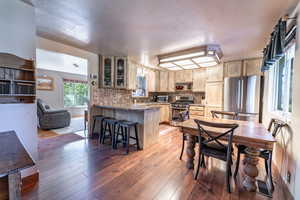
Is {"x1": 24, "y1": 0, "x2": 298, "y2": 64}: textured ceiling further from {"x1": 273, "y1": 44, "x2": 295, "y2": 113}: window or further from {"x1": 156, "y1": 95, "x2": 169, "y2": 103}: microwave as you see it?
{"x1": 156, "y1": 95, "x2": 169, "y2": 103}: microwave

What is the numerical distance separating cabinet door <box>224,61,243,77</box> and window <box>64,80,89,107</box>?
7167 mm

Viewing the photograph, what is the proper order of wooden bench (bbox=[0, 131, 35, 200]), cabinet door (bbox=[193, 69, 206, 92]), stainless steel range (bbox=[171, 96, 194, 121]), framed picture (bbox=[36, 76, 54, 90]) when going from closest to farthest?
wooden bench (bbox=[0, 131, 35, 200]) < cabinet door (bbox=[193, 69, 206, 92]) < stainless steel range (bbox=[171, 96, 194, 121]) < framed picture (bbox=[36, 76, 54, 90])

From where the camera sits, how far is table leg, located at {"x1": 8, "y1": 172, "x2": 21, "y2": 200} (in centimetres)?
86

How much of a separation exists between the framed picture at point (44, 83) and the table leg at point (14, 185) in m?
6.73

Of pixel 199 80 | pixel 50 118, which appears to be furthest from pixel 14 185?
pixel 199 80

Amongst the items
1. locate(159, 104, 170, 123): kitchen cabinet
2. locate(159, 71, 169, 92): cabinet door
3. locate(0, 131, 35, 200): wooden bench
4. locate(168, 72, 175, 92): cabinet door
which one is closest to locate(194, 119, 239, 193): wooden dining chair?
locate(0, 131, 35, 200): wooden bench

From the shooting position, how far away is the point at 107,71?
14.0 feet

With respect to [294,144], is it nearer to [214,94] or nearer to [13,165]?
[13,165]

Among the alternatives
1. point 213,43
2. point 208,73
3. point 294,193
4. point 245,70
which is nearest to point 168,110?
point 208,73

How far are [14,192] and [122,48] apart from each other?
3247 mm

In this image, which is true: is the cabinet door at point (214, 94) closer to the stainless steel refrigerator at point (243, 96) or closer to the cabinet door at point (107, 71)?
the stainless steel refrigerator at point (243, 96)

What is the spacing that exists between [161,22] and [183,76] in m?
3.57

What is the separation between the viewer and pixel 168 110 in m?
5.79

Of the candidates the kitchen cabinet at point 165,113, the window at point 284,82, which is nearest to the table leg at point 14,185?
the window at point 284,82
